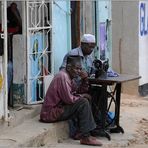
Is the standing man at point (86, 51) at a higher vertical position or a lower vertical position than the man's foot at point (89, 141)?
higher

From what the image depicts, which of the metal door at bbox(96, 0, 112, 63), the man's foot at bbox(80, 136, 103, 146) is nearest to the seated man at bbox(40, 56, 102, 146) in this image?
the man's foot at bbox(80, 136, 103, 146)

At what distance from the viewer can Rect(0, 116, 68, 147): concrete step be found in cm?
626

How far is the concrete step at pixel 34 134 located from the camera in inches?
246

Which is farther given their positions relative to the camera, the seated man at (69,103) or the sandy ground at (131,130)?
the sandy ground at (131,130)

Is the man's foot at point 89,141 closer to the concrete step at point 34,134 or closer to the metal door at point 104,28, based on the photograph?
the concrete step at point 34,134

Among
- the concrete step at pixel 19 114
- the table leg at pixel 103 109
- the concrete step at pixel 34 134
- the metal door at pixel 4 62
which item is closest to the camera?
the concrete step at pixel 34 134

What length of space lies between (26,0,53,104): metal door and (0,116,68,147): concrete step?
2.09ft

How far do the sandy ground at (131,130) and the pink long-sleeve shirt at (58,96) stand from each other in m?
0.42

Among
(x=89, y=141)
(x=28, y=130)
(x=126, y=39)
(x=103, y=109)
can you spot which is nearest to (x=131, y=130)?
(x=103, y=109)

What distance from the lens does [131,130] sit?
8.16m

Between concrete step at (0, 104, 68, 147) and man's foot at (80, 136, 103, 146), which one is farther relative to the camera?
man's foot at (80, 136, 103, 146)

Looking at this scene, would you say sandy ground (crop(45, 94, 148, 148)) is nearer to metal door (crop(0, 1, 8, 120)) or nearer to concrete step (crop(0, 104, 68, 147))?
concrete step (crop(0, 104, 68, 147))

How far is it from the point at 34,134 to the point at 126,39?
5743 millimetres

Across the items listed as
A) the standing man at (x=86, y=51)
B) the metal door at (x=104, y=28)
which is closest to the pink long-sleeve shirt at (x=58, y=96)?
the standing man at (x=86, y=51)
